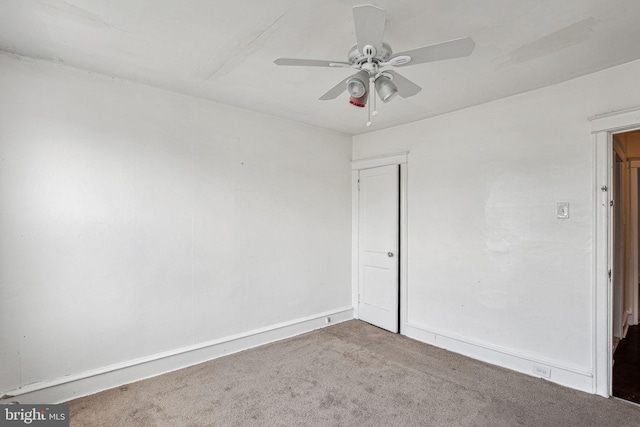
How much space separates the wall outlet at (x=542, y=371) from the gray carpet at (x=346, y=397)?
0.06 metres

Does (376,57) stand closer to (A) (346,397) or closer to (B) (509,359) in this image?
(A) (346,397)

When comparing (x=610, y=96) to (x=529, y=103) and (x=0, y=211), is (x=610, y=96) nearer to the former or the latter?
(x=529, y=103)

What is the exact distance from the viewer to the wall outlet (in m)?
2.69

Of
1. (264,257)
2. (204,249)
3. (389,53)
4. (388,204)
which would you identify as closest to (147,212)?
(204,249)

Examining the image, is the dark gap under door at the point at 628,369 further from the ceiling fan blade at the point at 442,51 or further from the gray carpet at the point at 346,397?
the ceiling fan blade at the point at 442,51

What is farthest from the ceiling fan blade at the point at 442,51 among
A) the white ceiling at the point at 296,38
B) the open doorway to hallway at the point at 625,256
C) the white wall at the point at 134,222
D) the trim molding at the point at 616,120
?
the open doorway to hallway at the point at 625,256

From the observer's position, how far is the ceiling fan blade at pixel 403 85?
1935mm

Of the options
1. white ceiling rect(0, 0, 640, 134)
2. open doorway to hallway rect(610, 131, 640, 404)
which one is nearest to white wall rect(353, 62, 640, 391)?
white ceiling rect(0, 0, 640, 134)

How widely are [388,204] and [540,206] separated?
1583 millimetres

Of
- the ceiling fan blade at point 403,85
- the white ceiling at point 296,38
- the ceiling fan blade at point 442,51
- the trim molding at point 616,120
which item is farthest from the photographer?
the trim molding at point 616,120

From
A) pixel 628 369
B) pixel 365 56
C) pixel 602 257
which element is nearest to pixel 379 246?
pixel 602 257

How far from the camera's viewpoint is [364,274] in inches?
168

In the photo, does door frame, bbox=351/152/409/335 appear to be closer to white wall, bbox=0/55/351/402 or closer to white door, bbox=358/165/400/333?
white door, bbox=358/165/400/333

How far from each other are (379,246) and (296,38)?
2.70m
